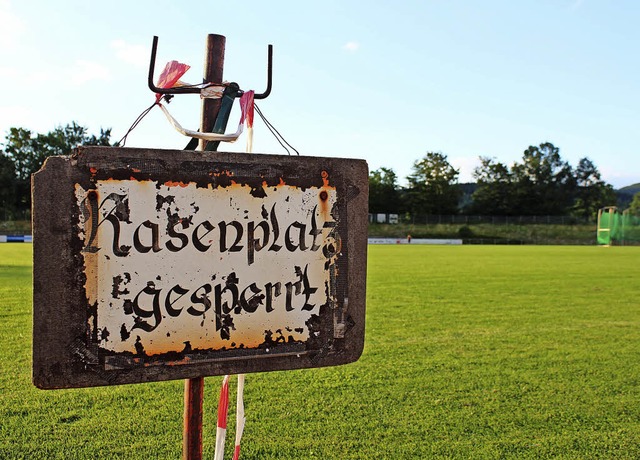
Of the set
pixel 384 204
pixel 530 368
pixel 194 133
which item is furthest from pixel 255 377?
pixel 384 204

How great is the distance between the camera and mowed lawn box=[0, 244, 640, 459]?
296 centimetres

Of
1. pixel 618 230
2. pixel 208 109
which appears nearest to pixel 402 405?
pixel 208 109

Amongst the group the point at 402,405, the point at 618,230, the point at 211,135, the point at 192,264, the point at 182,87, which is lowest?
the point at 402,405

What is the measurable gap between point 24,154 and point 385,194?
120ft

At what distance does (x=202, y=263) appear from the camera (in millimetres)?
1113

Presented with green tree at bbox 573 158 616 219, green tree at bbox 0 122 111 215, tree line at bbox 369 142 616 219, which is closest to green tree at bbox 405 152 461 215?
tree line at bbox 369 142 616 219

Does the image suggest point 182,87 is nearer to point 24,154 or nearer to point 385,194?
point 24,154

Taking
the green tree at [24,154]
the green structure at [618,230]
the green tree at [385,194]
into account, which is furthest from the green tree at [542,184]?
the green tree at [24,154]

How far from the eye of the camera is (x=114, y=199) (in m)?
1.06

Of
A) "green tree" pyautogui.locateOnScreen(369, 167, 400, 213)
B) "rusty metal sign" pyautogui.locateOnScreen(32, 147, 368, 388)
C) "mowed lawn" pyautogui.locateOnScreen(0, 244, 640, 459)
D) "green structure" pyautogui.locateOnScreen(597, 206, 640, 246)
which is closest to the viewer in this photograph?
"rusty metal sign" pyautogui.locateOnScreen(32, 147, 368, 388)

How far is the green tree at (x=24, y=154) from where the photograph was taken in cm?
4984

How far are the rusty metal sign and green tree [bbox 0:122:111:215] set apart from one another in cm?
5155

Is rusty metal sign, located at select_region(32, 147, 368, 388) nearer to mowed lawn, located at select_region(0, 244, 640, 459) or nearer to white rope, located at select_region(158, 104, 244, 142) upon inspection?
white rope, located at select_region(158, 104, 244, 142)

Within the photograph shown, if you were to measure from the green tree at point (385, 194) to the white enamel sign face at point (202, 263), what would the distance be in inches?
2649
